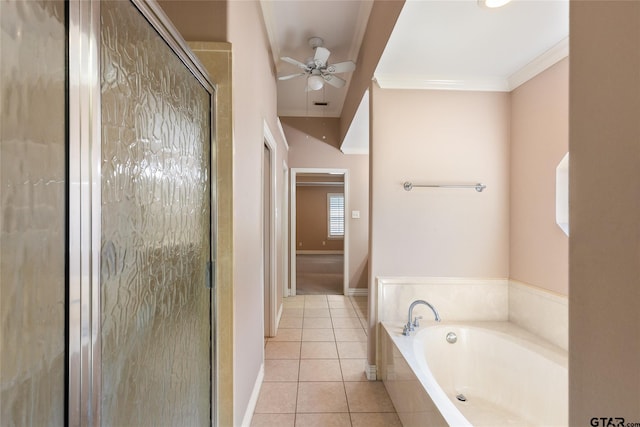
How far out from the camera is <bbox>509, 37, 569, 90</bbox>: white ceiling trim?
1.78 m

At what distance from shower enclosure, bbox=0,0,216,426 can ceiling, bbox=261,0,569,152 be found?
1.34 metres

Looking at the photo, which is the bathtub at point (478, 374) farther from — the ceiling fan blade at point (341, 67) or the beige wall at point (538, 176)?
the ceiling fan blade at point (341, 67)

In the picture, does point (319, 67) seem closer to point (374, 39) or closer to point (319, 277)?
point (374, 39)

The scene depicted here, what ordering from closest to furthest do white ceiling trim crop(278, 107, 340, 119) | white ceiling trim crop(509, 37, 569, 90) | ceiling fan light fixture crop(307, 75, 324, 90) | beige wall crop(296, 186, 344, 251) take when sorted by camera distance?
white ceiling trim crop(509, 37, 569, 90) < ceiling fan light fixture crop(307, 75, 324, 90) < white ceiling trim crop(278, 107, 340, 119) < beige wall crop(296, 186, 344, 251)

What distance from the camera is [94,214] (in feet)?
1.94

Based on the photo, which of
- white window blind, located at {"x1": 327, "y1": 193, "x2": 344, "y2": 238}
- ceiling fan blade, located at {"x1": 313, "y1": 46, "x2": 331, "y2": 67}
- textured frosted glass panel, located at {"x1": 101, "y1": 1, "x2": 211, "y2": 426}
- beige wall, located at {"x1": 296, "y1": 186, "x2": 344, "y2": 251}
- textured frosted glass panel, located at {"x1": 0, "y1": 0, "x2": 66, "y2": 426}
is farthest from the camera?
white window blind, located at {"x1": 327, "y1": 193, "x2": 344, "y2": 238}

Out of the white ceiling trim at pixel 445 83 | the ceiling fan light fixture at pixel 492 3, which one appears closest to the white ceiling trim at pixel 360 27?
the white ceiling trim at pixel 445 83

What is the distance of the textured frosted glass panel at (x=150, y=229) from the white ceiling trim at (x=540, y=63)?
2.19m

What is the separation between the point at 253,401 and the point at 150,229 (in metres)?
1.58

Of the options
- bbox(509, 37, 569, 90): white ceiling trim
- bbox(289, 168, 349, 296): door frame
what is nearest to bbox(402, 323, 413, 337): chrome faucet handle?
bbox(509, 37, 569, 90): white ceiling trim

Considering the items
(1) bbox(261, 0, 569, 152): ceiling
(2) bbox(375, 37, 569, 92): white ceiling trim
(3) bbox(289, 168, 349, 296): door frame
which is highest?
(1) bbox(261, 0, 569, 152): ceiling

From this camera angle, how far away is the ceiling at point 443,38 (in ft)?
4.98

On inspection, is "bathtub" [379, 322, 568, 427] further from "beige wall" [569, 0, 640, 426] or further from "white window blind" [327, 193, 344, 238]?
"white window blind" [327, 193, 344, 238]

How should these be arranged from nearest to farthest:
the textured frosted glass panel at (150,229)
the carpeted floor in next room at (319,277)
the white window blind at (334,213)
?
the textured frosted glass panel at (150,229)
the carpeted floor in next room at (319,277)
the white window blind at (334,213)
